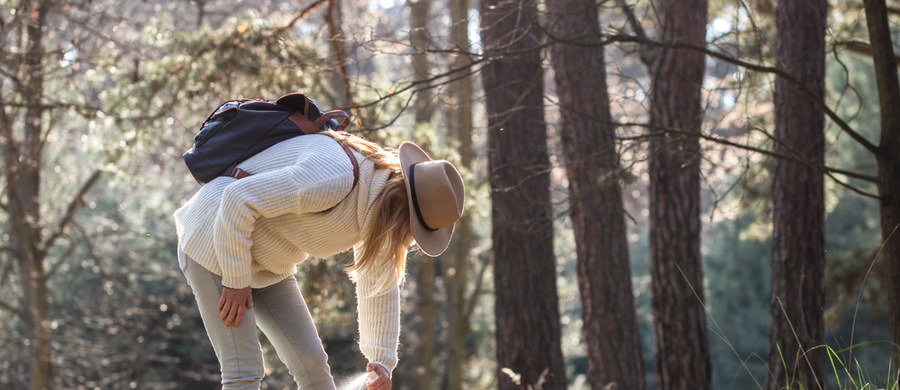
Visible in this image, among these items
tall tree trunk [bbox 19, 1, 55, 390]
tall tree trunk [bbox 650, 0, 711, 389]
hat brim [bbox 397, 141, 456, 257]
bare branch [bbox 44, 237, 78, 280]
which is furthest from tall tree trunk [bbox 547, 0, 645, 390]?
bare branch [bbox 44, 237, 78, 280]

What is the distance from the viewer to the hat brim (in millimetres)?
2836

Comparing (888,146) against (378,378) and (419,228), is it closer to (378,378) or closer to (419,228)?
(419,228)

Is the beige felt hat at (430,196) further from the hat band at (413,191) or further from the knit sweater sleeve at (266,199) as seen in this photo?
the knit sweater sleeve at (266,199)

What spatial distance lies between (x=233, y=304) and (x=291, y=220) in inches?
13.7

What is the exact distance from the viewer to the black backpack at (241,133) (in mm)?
2898

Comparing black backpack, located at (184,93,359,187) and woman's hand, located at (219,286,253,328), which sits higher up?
black backpack, located at (184,93,359,187)

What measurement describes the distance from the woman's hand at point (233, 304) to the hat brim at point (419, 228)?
62 cm

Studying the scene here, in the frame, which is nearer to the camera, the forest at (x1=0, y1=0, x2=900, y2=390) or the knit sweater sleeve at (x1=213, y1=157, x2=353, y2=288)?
the knit sweater sleeve at (x1=213, y1=157, x2=353, y2=288)

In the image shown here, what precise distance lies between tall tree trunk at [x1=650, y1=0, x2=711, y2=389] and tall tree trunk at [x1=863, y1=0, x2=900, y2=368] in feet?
8.64

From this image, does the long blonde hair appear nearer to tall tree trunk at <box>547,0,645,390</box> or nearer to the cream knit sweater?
the cream knit sweater

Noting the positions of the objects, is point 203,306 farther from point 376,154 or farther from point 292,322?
point 376,154

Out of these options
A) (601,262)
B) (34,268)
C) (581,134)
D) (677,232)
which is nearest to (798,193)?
(677,232)

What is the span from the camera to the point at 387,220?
9.53ft

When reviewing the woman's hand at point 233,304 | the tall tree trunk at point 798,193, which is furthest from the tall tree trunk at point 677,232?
the woman's hand at point 233,304
